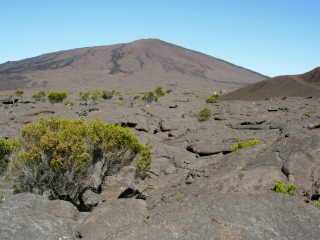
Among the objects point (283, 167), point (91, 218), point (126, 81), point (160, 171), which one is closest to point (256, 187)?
point (283, 167)

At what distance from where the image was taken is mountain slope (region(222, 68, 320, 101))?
58812mm

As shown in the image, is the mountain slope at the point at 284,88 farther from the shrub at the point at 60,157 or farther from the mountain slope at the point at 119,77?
the mountain slope at the point at 119,77

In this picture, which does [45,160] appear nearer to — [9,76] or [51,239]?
[51,239]

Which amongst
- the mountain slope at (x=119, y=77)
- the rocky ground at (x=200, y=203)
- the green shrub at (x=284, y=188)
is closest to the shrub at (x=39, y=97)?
the rocky ground at (x=200, y=203)

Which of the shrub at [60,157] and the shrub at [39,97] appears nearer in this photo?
the shrub at [60,157]

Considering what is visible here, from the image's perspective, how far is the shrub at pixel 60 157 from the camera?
13.5 metres

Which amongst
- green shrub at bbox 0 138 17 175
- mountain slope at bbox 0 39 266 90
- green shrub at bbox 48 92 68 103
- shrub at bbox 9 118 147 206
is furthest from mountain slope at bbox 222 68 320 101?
mountain slope at bbox 0 39 266 90

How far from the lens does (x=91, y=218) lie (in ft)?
28.6

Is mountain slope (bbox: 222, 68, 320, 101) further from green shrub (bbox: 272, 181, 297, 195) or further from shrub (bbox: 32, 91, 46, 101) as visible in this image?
green shrub (bbox: 272, 181, 297, 195)

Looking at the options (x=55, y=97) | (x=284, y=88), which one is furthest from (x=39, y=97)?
(x=284, y=88)

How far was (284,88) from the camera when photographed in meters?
61.8

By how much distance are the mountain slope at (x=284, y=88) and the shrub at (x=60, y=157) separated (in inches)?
1778

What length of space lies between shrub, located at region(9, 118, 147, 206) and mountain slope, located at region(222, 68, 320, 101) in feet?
148

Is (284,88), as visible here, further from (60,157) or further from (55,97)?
(60,157)
